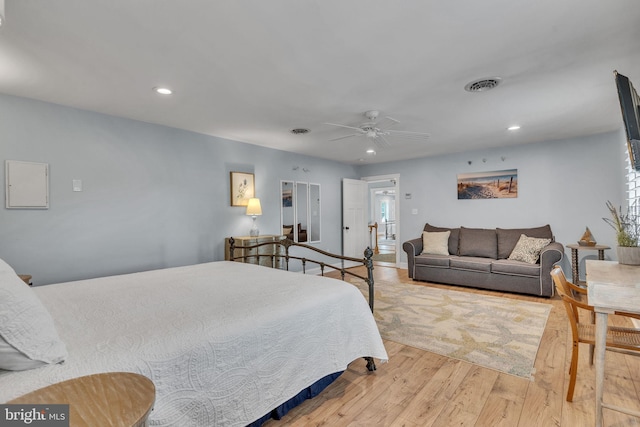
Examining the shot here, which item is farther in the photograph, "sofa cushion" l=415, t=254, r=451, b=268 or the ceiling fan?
"sofa cushion" l=415, t=254, r=451, b=268

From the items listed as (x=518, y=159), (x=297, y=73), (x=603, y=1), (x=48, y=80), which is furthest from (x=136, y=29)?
(x=518, y=159)

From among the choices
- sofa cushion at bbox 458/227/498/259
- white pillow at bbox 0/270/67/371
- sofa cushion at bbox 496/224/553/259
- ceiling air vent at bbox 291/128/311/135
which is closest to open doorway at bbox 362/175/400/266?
sofa cushion at bbox 458/227/498/259

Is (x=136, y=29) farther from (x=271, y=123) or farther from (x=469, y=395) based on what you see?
(x=469, y=395)

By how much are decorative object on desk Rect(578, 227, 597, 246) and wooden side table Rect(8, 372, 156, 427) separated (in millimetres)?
5724

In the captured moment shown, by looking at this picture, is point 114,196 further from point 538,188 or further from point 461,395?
point 538,188

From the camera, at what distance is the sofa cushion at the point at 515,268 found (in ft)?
14.7

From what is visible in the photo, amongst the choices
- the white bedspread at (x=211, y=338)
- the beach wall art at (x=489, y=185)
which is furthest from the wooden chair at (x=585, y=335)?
the beach wall art at (x=489, y=185)

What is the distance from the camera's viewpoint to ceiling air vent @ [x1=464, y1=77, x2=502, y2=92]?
2.71m

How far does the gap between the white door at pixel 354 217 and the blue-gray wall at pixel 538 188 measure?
3.57 ft

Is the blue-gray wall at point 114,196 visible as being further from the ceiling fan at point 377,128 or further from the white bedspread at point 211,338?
the ceiling fan at point 377,128

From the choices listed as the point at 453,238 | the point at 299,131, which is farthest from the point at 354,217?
the point at 299,131

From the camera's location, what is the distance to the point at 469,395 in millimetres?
2111

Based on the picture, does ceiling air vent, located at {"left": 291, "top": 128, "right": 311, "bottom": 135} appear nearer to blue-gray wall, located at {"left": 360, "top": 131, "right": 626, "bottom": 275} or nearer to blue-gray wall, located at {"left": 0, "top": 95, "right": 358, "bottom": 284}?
blue-gray wall, located at {"left": 0, "top": 95, "right": 358, "bottom": 284}

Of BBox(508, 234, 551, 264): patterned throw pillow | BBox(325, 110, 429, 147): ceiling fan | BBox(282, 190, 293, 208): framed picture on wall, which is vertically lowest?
BBox(508, 234, 551, 264): patterned throw pillow
